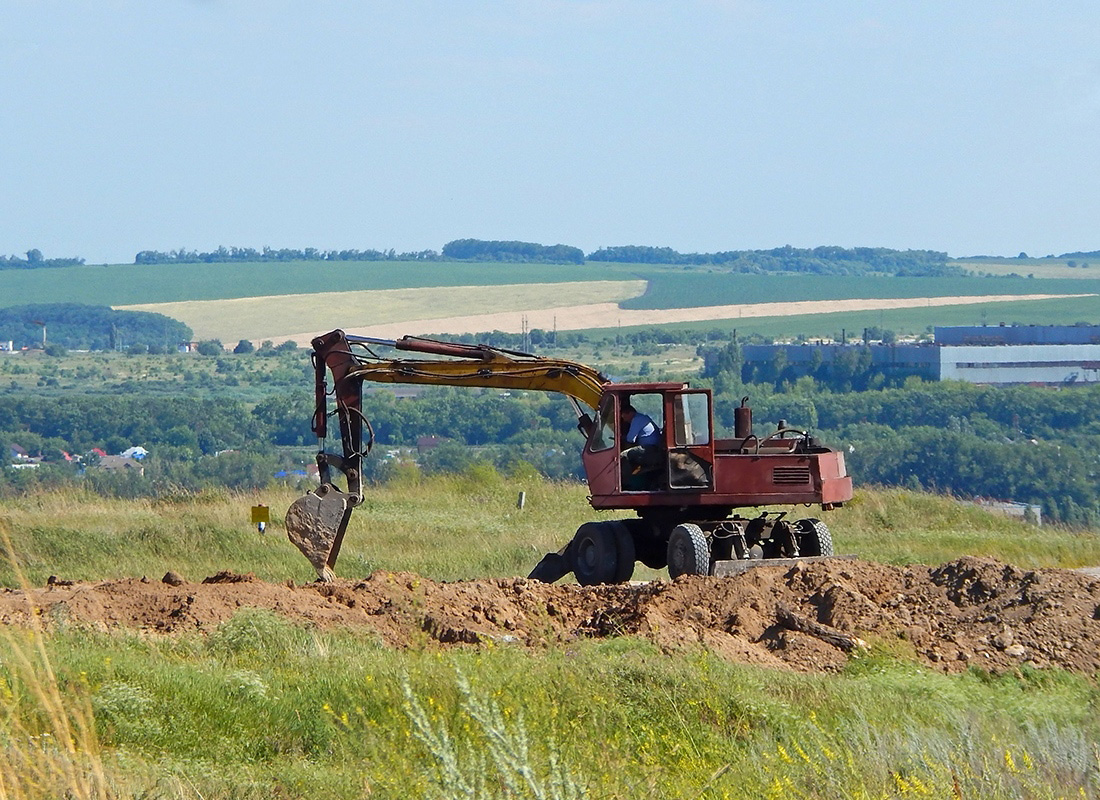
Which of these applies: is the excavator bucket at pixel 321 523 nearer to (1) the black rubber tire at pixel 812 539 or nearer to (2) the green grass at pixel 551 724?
(2) the green grass at pixel 551 724

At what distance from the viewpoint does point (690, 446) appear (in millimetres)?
17703

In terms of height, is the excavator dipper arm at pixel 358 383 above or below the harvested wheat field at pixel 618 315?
above

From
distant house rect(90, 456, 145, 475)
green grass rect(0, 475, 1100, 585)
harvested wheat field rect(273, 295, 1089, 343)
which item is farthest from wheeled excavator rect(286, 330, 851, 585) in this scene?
harvested wheat field rect(273, 295, 1089, 343)

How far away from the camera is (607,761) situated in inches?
309

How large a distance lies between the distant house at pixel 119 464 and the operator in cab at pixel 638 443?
81.8 feet

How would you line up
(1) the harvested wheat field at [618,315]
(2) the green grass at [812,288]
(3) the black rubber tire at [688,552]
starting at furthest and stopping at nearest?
(2) the green grass at [812,288] < (1) the harvested wheat field at [618,315] < (3) the black rubber tire at [688,552]

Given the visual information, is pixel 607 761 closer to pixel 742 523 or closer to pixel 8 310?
pixel 742 523

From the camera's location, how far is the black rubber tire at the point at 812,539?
18.4 m

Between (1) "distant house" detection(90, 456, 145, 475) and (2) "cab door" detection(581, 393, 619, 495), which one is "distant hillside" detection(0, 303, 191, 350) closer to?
(1) "distant house" detection(90, 456, 145, 475)

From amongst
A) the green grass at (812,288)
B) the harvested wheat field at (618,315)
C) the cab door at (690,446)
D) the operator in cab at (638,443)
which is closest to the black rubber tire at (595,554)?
the operator in cab at (638,443)

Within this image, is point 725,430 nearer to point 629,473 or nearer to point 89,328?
point 629,473

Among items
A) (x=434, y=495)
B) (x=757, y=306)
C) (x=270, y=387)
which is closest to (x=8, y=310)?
(x=270, y=387)

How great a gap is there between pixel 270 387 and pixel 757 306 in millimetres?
53390

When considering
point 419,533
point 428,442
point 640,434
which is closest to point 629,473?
point 640,434
